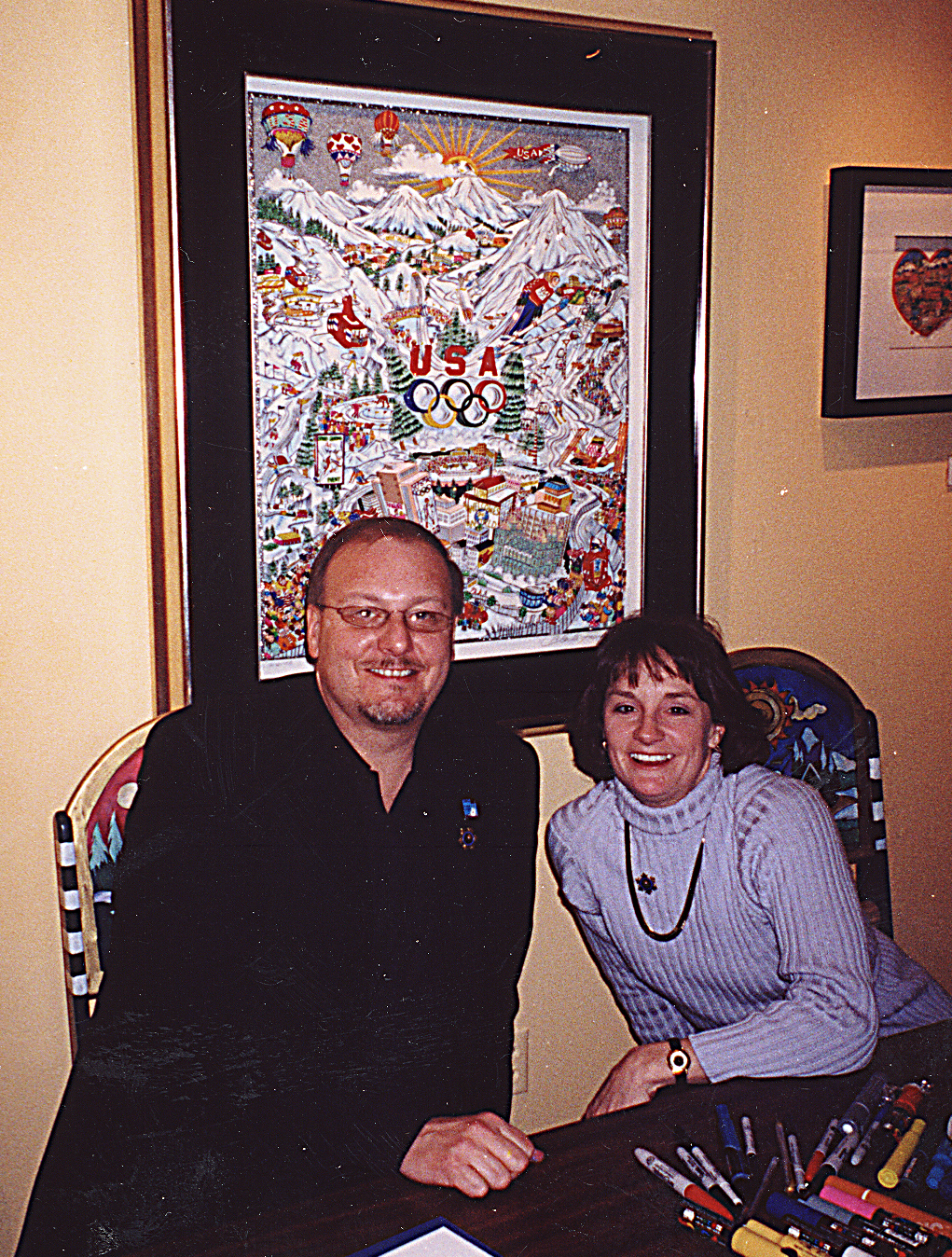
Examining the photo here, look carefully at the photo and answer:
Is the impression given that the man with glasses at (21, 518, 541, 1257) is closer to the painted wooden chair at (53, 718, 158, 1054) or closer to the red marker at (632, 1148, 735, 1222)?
the painted wooden chair at (53, 718, 158, 1054)

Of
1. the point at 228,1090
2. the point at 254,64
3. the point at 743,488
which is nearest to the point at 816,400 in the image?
the point at 743,488

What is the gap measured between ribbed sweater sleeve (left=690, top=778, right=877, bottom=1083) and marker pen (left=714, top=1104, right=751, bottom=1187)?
0.45 ft

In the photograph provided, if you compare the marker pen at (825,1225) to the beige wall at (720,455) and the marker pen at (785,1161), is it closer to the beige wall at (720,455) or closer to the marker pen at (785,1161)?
the marker pen at (785,1161)

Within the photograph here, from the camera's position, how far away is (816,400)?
145 centimetres

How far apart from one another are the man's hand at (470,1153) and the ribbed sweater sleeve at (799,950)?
10.5 inches

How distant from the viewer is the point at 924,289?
150 centimetres

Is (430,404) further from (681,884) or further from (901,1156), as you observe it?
(901,1156)

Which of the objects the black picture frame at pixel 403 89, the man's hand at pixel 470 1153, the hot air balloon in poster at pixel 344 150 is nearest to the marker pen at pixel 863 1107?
the man's hand at pixel 470 1153

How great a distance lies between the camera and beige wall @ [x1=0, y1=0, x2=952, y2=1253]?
1043 millimetres

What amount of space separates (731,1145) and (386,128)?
1.02 m

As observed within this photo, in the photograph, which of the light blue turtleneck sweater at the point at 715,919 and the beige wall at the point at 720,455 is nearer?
the beige wall at the point at 720,455

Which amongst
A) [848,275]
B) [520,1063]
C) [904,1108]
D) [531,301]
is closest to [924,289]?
[848,275]

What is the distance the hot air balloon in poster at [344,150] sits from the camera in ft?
3.67

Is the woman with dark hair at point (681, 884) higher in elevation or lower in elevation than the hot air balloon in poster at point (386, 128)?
lower
